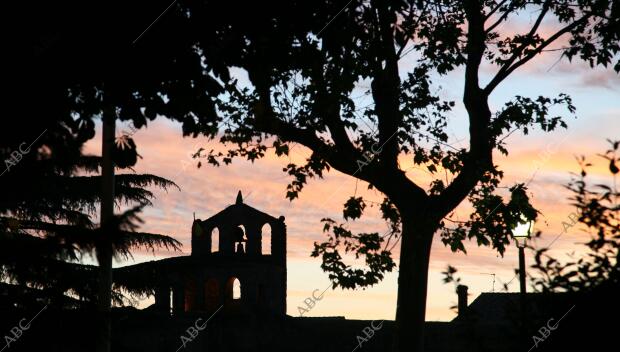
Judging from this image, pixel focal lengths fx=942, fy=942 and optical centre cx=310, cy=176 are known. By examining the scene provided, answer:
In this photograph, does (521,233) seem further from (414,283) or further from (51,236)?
(51,236)

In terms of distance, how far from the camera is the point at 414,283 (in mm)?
20547

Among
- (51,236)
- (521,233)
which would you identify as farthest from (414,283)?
(51,236)

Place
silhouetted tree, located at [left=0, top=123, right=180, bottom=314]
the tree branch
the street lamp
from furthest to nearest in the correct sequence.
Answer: the tree branch, the street lamp, silhouetted tree, located at [left=0, top=123, right=180, bottom=314]

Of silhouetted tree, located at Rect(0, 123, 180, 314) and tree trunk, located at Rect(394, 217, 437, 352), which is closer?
silhouetted tree, located at Rect(0, 123, 180, 314)

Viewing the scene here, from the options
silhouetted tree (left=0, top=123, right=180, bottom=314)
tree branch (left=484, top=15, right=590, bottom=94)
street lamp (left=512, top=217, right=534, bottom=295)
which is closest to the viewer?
silhouetted tree (left=0, top=123, right=180, bottom=314)

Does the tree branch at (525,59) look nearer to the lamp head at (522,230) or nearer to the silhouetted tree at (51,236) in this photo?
the lamp head at (522,230)

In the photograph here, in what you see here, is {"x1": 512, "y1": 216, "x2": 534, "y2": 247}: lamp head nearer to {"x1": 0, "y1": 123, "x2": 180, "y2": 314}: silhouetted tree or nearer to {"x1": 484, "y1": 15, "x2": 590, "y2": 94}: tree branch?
{"x1": 484, "y1": 15, "x2": 590, "y2": 94}: tree branch

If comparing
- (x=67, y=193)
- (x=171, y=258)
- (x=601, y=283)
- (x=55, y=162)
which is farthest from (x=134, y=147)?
(x=171, y=258)

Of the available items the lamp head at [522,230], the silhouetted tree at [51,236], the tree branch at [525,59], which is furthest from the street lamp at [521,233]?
the silhouetted tree at [51,236]

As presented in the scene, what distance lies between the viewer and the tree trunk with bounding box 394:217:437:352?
20.5 m

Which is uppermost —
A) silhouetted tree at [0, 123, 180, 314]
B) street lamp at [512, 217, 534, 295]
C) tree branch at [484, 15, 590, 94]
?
tree branch at [484, 15, 590, 94]

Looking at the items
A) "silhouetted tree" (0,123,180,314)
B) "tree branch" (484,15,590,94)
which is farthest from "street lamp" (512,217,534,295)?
"silhouetted tree" (0,123,180,314)

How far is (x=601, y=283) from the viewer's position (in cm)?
874

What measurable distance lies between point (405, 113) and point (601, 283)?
13.2m
